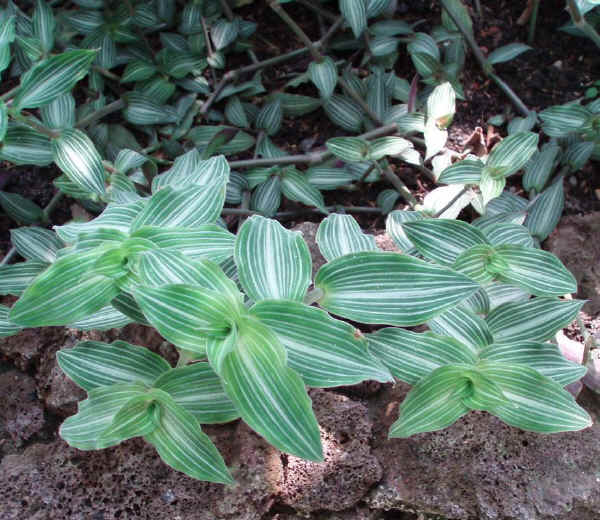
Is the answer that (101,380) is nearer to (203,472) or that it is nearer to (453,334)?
(203,472)

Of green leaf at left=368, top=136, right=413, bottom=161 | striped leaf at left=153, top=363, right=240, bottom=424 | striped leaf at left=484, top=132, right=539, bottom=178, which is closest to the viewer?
striped leaf at left=153, top=363, right=240, bottom=424

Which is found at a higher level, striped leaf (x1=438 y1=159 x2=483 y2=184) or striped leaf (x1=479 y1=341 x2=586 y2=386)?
striped leaf (x1=438 y1=159 x2=483 y2=184)

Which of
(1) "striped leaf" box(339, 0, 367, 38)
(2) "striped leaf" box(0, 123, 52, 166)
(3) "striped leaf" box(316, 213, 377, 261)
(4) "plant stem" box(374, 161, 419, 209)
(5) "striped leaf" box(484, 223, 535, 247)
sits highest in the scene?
(1) "striped leaf" box(339, 0, 367, 38)

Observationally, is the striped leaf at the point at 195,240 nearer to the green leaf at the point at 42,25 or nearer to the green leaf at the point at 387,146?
the green leaf at the point at 387,146

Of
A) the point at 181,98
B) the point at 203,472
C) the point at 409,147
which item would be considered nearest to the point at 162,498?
the point at 203,472

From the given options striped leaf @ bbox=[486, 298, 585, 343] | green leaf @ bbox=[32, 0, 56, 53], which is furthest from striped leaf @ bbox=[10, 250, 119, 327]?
green leaf @ bbox=[32, 0, 56, 53]

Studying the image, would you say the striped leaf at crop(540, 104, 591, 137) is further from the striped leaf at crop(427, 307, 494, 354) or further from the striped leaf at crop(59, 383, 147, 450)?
the striped leaf at crop(59, 383, 147, 450)

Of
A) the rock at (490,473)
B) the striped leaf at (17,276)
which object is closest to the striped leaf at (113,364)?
the striped leaf at (17,276)
